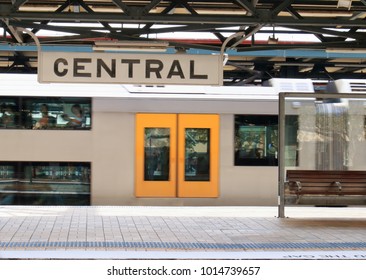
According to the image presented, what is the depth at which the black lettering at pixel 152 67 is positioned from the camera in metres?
9.29

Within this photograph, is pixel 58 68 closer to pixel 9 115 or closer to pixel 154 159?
pixel 9 115

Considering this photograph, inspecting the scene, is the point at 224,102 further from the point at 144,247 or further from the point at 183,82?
the point at 144,247

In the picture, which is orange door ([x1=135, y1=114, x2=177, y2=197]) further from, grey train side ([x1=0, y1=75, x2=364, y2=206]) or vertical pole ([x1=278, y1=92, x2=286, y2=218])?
vertical pole ([x1=278, y1=92, x2=286, y2=218])

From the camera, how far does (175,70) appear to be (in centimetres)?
930

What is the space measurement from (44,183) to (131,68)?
190 inches

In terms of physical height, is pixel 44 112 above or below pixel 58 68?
below

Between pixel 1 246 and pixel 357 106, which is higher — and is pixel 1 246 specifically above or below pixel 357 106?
below

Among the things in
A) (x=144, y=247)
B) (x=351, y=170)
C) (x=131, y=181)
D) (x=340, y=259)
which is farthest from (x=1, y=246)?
(x=351, y=170)

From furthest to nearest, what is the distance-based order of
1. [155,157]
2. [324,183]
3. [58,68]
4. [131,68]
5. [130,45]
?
[155,157]
[324,183]
[130,45]
[131,68]
[58,68]

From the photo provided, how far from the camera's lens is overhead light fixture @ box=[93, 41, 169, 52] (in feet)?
31.0

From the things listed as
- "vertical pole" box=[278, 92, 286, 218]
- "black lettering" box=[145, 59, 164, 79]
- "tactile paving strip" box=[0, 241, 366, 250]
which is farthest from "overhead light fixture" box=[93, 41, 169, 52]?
"tactile paving strip" box=[0, 241, 366, 250]

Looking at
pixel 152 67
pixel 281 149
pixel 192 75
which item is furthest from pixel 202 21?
pixel 281 149

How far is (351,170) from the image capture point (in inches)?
466
